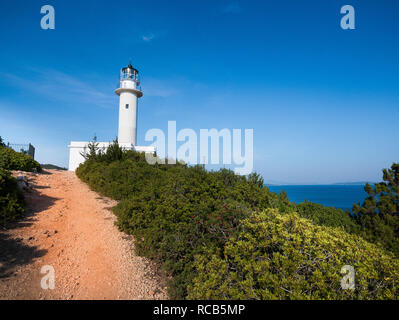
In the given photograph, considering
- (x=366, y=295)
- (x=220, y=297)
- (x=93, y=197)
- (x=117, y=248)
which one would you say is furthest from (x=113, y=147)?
(x=366, y=295)

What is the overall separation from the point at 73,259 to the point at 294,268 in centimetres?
484

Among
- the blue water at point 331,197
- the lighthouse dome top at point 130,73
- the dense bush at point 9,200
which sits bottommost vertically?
the blue water at point 331,197

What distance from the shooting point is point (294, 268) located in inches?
106

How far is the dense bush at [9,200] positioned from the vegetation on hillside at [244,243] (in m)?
2.86

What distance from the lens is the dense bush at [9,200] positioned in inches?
221

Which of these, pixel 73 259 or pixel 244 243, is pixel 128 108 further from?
pixel 244 243

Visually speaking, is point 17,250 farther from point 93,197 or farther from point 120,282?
point 93,197

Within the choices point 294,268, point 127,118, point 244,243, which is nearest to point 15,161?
point 127,118

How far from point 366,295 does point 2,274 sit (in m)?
5.90

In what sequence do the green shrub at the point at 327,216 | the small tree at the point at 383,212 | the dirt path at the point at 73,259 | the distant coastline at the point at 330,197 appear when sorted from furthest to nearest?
the distant coastline at the point at 330,197 → the green shrub at the point at 327,216 → the small tree at the point at 383,212 → the dirt path at the point at 73,259

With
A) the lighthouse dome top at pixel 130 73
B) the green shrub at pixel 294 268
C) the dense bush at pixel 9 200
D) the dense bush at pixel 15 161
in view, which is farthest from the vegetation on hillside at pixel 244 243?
the lighthouse dome top at pixel 130 73

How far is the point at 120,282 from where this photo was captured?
4.18 m

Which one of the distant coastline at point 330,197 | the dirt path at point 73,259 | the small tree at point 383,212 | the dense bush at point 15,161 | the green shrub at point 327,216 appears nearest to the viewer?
the dirt path at point 73,259

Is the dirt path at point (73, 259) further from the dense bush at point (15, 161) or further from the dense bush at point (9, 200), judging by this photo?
the dense bush at point (15, 161)
